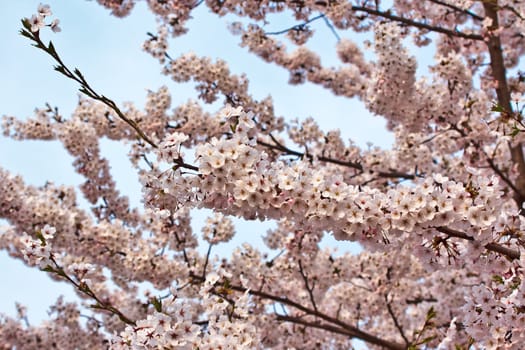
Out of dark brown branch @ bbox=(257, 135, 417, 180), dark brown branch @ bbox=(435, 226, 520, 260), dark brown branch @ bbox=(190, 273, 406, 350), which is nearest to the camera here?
dark brown branch @ bbox=(435, 226, 520, 260)

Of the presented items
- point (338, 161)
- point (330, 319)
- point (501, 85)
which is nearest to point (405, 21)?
point (501, 85)

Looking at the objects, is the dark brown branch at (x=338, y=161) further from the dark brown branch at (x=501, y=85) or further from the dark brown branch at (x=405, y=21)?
the dark brown branch at (x=405, y=21)

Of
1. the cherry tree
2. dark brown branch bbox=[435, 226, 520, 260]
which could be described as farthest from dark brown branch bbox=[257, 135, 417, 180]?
dark brown branch bbox=[435, 226, 520, 260]

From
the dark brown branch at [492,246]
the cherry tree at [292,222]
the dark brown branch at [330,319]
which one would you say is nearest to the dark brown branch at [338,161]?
the cherry tree at [292,222]

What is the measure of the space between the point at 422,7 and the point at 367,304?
584 centimetres

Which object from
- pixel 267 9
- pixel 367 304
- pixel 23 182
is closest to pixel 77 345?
pixel 23 182

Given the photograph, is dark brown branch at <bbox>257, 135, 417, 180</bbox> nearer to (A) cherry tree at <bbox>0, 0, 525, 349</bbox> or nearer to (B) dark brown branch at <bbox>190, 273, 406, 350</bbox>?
(A) cherry tree at <bbox>0, 0, 525, 349</bbox>

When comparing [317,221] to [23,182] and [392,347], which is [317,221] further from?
[23,182]

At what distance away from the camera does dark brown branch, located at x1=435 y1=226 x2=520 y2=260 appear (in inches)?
125

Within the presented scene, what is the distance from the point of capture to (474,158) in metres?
8.33

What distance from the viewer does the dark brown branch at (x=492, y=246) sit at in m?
3.19


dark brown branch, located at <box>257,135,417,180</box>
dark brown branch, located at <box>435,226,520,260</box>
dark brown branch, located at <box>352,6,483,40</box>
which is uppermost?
dark brown branch, located at <box>352,6,483,40</box>

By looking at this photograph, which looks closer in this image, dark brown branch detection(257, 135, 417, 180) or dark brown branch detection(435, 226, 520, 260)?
dark brown branch detection(435, 226, 520, 260)

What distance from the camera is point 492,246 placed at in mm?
3369
